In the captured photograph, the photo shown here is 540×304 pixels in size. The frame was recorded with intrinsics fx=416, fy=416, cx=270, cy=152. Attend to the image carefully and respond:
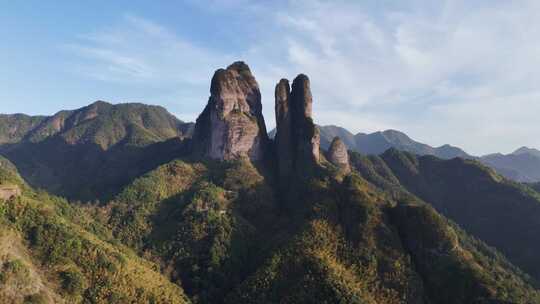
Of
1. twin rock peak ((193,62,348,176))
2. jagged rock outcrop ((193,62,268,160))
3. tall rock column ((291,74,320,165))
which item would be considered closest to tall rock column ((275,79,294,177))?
twin rock peak ((193,62,348,176))

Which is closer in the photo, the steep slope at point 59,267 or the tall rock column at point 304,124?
the steep slope at point 59,267

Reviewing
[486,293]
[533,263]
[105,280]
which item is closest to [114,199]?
[105,280]

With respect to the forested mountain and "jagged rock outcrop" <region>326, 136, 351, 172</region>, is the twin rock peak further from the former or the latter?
the forested mountain

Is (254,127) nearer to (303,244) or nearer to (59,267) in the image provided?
(303,244)

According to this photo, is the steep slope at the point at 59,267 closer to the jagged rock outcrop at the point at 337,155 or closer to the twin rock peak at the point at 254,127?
the twin rock peak at the point at 254,127

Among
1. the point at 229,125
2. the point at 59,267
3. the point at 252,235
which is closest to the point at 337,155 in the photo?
the point at 229,125

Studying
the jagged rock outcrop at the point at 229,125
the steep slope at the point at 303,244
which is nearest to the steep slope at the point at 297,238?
the steep slope at the point at 303,244
